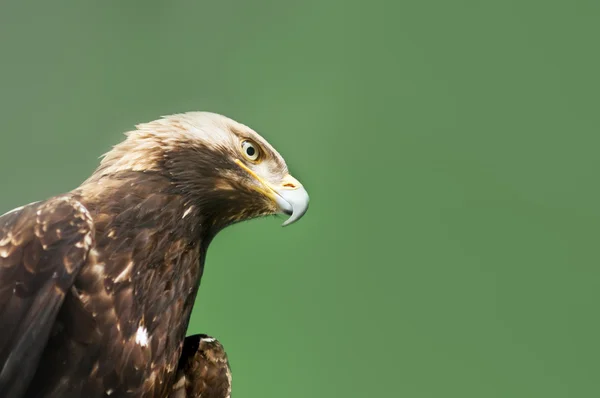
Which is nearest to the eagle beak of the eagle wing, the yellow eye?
the yellow eye

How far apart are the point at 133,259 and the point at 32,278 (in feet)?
1.01

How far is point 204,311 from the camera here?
13.4 ft

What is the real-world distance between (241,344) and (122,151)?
2151mm

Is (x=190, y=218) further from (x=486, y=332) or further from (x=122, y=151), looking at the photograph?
(x=486, y=332)

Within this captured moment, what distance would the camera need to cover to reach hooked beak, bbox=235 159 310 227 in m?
2.42

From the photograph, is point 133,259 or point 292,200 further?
point 292,200

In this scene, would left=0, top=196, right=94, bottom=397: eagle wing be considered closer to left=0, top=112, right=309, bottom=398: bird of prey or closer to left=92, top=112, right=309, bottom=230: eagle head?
left=0, top=112, right=309, bottom=398: bird of prey

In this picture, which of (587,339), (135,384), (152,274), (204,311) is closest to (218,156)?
(152,274)

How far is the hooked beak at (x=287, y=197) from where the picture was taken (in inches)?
95.1

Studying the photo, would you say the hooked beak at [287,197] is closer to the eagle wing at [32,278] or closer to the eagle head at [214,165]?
the eagle head at [214,165]

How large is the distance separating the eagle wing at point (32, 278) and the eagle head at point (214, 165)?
392 millimetres

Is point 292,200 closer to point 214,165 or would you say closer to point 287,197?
point 287,197

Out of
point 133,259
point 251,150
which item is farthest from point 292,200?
point 133,259

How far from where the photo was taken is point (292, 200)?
2434mm
